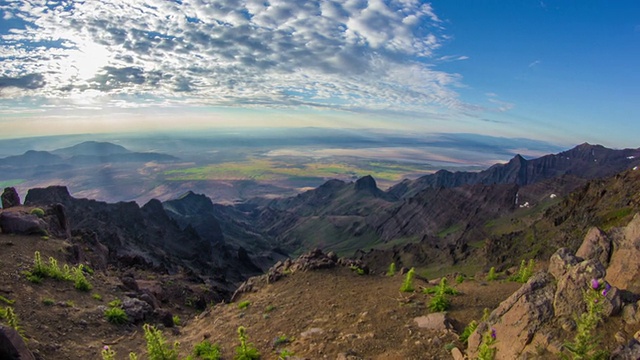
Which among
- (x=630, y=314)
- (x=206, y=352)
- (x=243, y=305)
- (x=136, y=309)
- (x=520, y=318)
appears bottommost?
(x=136, y=309)

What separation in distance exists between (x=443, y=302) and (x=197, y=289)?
26198 mm

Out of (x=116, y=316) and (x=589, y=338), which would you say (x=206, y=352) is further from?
(x=589, y=338)

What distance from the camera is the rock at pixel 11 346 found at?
353 inches

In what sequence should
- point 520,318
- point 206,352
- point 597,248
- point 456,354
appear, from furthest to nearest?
1. point 206,352
2. point 597,248
3. point 456,354
4. point 520,318

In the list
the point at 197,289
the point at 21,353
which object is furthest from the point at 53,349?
the point at 197,289

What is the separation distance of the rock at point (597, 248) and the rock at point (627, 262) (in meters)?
0.18

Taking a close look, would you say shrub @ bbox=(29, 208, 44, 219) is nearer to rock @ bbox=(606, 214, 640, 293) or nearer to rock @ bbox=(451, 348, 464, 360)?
rock @ bbox=(451, 348, 464, 360)

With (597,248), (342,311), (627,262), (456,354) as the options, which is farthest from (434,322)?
(627,262)

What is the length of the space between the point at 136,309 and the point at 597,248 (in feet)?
65.5

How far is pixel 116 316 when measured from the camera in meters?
17.1

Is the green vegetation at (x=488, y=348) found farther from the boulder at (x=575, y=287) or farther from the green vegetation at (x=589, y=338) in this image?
the boulder at (x=575, y=287)

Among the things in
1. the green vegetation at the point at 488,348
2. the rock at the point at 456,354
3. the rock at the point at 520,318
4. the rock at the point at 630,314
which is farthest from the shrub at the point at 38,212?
the rock at the point at 630,314

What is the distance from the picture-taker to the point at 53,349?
41.1ft

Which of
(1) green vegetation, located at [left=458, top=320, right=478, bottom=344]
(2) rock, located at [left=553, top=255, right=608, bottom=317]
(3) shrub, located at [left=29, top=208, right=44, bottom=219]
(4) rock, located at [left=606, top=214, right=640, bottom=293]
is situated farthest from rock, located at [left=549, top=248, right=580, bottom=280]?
(3) shrub, located at [left=29, top=208, right=44, bottom=219]
